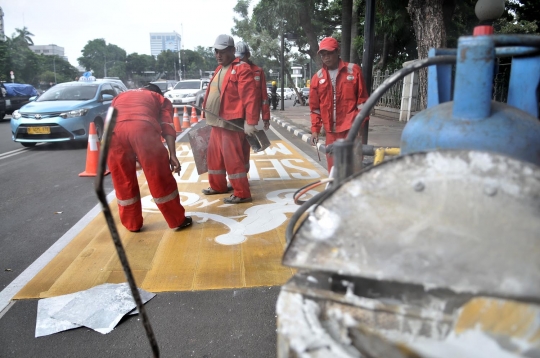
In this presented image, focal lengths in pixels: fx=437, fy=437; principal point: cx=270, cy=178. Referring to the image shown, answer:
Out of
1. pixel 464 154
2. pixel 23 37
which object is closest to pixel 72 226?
pixel 464 154

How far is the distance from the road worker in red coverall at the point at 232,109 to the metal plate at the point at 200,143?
29 centimetres

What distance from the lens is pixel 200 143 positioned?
5.68m

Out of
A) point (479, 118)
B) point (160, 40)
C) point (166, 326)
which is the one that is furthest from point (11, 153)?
point (160, 40)

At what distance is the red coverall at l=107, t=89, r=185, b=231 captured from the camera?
399cm

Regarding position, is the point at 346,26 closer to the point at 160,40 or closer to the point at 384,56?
the point at 384,56

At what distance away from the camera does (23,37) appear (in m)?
66.6

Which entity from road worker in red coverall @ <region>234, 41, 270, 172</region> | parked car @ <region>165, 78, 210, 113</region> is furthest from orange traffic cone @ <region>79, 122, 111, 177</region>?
parked car @ <region>165, 78, 210, 113</region>

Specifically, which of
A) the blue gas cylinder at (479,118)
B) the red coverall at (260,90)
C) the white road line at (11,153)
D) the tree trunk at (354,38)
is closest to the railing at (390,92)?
the tree trunk at (354,38)

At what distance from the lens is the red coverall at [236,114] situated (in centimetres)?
503

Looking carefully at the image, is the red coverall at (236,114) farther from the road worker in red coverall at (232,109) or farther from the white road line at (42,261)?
the white road line at (42,261)

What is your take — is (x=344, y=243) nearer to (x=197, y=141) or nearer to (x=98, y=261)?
(x=98, y=261)

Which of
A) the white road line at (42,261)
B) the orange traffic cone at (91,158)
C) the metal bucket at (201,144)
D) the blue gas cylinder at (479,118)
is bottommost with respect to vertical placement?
the white road line at (42,261)

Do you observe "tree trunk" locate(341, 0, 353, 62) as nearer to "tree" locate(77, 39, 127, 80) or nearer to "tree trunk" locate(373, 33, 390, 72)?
"tree trunk" locate(373, 33, 390, 72)

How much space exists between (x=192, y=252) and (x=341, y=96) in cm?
249
